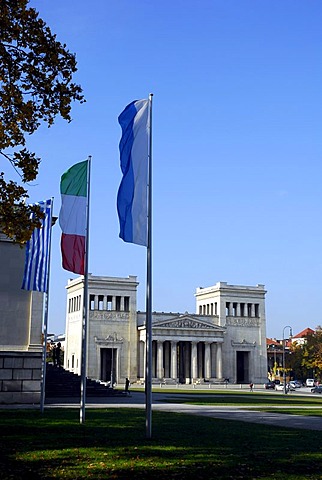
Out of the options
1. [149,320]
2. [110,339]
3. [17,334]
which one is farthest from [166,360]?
[149,320]

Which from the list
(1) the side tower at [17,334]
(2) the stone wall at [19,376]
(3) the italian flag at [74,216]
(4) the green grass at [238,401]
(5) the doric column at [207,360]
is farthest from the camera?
(5) the doric column at [207,360]

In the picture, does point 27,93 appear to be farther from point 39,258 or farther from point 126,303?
point 126,303

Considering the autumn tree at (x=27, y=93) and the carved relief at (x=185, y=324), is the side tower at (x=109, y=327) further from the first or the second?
the autumn tree at (x=27, y=93)

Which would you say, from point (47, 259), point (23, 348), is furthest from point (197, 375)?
point (47, 259)

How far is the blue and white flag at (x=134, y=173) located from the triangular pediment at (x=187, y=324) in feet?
343

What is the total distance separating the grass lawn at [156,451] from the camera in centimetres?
1216

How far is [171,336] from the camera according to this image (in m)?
124

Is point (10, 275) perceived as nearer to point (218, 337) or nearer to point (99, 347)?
point (99, 347)

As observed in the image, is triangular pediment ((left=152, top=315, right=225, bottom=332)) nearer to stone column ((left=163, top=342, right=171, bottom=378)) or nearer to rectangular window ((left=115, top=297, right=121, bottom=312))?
stone column ((left=163, top=342, right=171, bottom=378))

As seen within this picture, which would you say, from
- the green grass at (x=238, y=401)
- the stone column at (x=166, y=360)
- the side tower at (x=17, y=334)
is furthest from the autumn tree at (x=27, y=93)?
the stone column at (x=166, y=360)

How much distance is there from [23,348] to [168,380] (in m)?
87.7

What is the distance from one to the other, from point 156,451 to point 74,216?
11.6 metres

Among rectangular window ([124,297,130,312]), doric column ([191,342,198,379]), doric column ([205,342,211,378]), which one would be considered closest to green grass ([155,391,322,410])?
doric column ([191,342,198,379])

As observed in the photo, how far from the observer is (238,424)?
2359 centimetres
